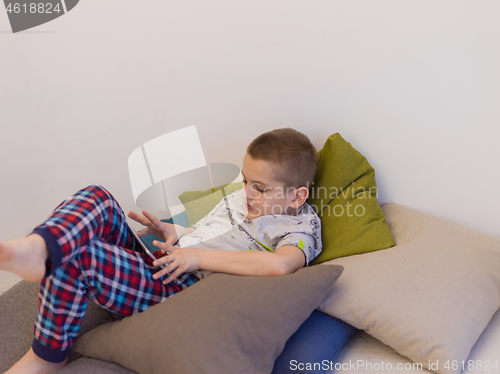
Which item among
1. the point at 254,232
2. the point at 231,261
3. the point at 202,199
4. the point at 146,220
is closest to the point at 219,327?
the point at 231,261

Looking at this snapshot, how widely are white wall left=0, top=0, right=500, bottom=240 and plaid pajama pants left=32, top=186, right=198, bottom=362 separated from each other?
1.92 feet

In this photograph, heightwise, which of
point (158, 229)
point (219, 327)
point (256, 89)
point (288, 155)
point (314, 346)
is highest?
point (256, 89)

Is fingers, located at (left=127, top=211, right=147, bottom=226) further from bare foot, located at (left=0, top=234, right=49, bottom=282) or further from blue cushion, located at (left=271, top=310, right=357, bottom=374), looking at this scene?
blue cushion, located at (left=271, top=310, right=357, bottom=374)

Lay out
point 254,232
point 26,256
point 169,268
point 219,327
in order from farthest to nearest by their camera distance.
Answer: point 254,232
point 169,268
point 219,327
point 26,256

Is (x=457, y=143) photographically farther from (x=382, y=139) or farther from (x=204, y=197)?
(x=204, y=197)

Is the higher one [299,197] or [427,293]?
Answer: [299,197]

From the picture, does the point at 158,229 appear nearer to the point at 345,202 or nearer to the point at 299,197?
the point at 299,197

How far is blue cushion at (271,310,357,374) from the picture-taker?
86cm

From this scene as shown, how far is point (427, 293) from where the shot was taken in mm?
923

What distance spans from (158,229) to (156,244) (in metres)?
0.19

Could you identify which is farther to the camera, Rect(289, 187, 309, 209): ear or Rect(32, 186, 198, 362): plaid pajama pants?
Rect(289, 187, 309, 209): ear

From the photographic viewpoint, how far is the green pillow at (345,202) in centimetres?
113

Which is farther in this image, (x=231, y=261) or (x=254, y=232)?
(x=254, y=232)

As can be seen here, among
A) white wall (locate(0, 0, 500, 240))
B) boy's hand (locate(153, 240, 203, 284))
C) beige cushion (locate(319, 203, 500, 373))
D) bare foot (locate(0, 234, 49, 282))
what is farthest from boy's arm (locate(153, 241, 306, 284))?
white wall (locate(0, 0, 500, 240))
